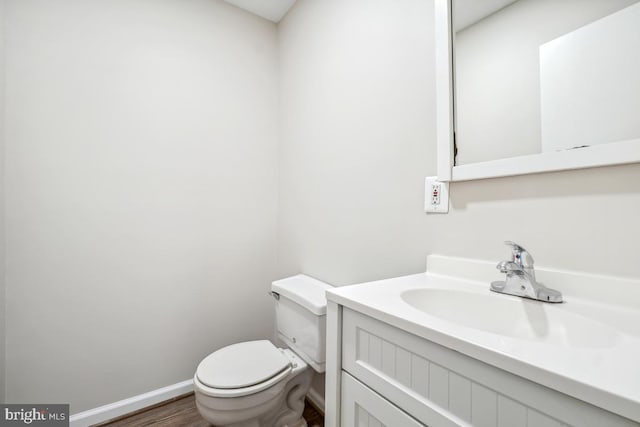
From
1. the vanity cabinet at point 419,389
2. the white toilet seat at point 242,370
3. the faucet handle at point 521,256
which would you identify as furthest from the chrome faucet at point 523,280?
the white toilet seat at point 242,370

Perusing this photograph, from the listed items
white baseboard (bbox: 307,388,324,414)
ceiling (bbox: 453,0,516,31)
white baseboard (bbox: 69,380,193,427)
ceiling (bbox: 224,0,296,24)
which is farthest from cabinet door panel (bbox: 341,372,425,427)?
ceiling (bbox: 224,0,296,24)

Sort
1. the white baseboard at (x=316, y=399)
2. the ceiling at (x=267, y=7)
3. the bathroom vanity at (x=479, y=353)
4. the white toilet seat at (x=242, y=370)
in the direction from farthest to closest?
the ceiling at (x=267, y=7)
the white baseboard at (x=316, y=399)
the white toilet seat at (x=242, y=370)
the bathroom vanity at (x=479, y=353)

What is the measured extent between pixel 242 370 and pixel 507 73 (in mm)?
1501

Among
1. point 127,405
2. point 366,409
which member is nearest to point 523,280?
point 366,409

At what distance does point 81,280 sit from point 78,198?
0.42 metres

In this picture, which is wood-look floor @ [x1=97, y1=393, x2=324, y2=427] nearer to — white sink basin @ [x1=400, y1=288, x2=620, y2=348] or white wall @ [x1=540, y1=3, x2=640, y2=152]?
white sink basin @ [x1=400, y1=288, x2=620, y2=348]

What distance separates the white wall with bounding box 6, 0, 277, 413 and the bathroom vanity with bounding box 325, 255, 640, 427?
1.23 meters

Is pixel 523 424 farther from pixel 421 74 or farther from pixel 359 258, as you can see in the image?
pixel 421 74

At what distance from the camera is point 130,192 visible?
1.52m

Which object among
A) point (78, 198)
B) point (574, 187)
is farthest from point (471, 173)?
point (78, 198)

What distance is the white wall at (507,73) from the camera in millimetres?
771

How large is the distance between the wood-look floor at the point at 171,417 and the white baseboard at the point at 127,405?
3 centimetres

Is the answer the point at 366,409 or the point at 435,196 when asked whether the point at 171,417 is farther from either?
the point at 435,196

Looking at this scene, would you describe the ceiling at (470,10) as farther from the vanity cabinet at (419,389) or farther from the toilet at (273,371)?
the toilet at (273,371)
